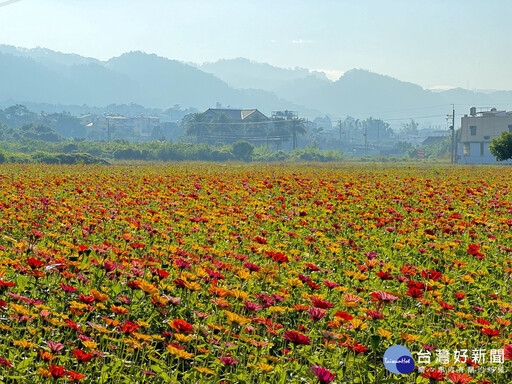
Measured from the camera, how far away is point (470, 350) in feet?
11.4

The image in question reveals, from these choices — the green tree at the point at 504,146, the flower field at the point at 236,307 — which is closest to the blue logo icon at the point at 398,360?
the flower field at the point at 236,307

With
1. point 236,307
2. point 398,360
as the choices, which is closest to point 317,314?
point 398,360

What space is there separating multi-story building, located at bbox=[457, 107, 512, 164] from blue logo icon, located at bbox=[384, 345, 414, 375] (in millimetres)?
76742

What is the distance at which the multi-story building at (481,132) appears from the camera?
75.3 meters

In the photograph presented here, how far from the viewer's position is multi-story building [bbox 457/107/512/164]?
7531 cm

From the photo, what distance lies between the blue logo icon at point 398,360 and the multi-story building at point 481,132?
7674 centimetres

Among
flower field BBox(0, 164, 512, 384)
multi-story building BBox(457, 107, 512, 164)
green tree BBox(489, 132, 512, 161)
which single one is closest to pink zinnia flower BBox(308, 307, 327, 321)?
flower field BBox(0, 164, 512, 384)

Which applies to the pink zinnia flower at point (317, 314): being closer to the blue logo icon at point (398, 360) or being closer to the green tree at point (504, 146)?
the blue logo icon at point (398, 360)

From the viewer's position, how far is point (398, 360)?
8.50ft

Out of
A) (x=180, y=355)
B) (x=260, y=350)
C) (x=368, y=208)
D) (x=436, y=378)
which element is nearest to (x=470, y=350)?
(x=436, y=378)

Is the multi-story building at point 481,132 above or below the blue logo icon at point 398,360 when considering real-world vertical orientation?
above

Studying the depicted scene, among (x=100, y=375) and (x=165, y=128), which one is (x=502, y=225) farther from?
(x=165, y=128)

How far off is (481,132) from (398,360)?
79778 mm

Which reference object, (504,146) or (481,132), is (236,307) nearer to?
(504,146)
